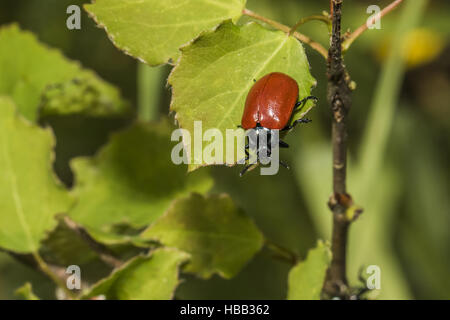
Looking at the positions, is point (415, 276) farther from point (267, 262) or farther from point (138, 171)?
point (138, 171)

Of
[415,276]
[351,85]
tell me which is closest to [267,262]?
[415,276]

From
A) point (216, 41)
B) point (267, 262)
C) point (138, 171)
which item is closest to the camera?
point (216, 41)

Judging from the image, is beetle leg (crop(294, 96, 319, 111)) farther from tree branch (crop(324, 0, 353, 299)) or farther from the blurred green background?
the blurred green background

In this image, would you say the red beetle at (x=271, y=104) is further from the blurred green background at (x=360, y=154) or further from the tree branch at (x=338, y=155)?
the blurred green background at (x=360, y=154)

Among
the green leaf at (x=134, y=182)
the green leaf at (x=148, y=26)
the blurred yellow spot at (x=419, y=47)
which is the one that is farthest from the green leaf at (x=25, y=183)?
the blurred yellow spot at (x=419, y=47)

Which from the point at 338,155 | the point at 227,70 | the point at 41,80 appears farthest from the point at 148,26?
the point at 41,80

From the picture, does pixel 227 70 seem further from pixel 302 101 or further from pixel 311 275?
pixel 311 275

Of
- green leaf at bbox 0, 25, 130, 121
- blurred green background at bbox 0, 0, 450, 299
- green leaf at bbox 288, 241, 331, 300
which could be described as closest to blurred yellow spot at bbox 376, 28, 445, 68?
blurred green background at bbox 0, 0, 450, 299
